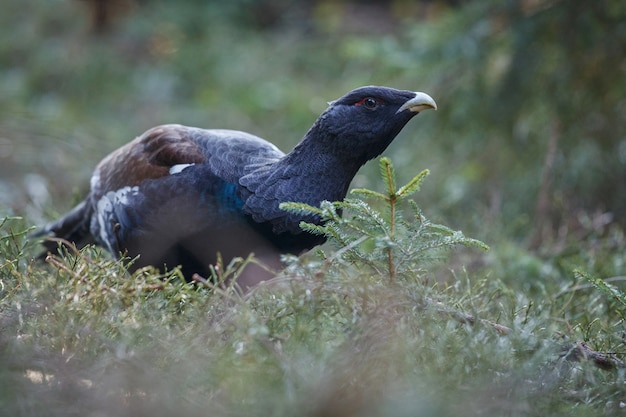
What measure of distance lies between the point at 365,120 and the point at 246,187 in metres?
0.66

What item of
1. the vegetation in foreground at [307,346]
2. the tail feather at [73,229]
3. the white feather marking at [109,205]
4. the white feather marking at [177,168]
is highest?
the white feather marking at [177,168]

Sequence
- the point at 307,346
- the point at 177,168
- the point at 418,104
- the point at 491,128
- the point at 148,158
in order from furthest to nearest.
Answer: the point at 491,128 → the point at 148,158 → the point at 177,168 → the point at 418,104 → the point at 307,346

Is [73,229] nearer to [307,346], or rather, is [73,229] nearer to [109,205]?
[109,205]

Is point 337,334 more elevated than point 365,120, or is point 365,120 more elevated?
point 365,120

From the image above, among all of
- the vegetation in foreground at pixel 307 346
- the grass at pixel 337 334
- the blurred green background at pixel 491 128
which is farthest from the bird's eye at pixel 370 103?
the blurred green background at pixel 491 128

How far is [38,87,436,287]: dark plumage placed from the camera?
377 centimetres

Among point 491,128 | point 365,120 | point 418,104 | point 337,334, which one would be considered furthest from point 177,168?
point 491,128

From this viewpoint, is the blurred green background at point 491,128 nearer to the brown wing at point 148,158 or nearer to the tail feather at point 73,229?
→ the tail feather at point 73,229

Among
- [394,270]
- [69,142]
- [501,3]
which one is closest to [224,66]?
[69,142]

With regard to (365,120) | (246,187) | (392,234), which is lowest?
(246,187)

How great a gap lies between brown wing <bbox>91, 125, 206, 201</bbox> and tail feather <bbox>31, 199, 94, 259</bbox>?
20 centimetres

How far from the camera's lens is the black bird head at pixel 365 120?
3781 millimetres

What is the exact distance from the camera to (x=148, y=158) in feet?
14.0

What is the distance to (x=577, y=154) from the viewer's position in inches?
244
